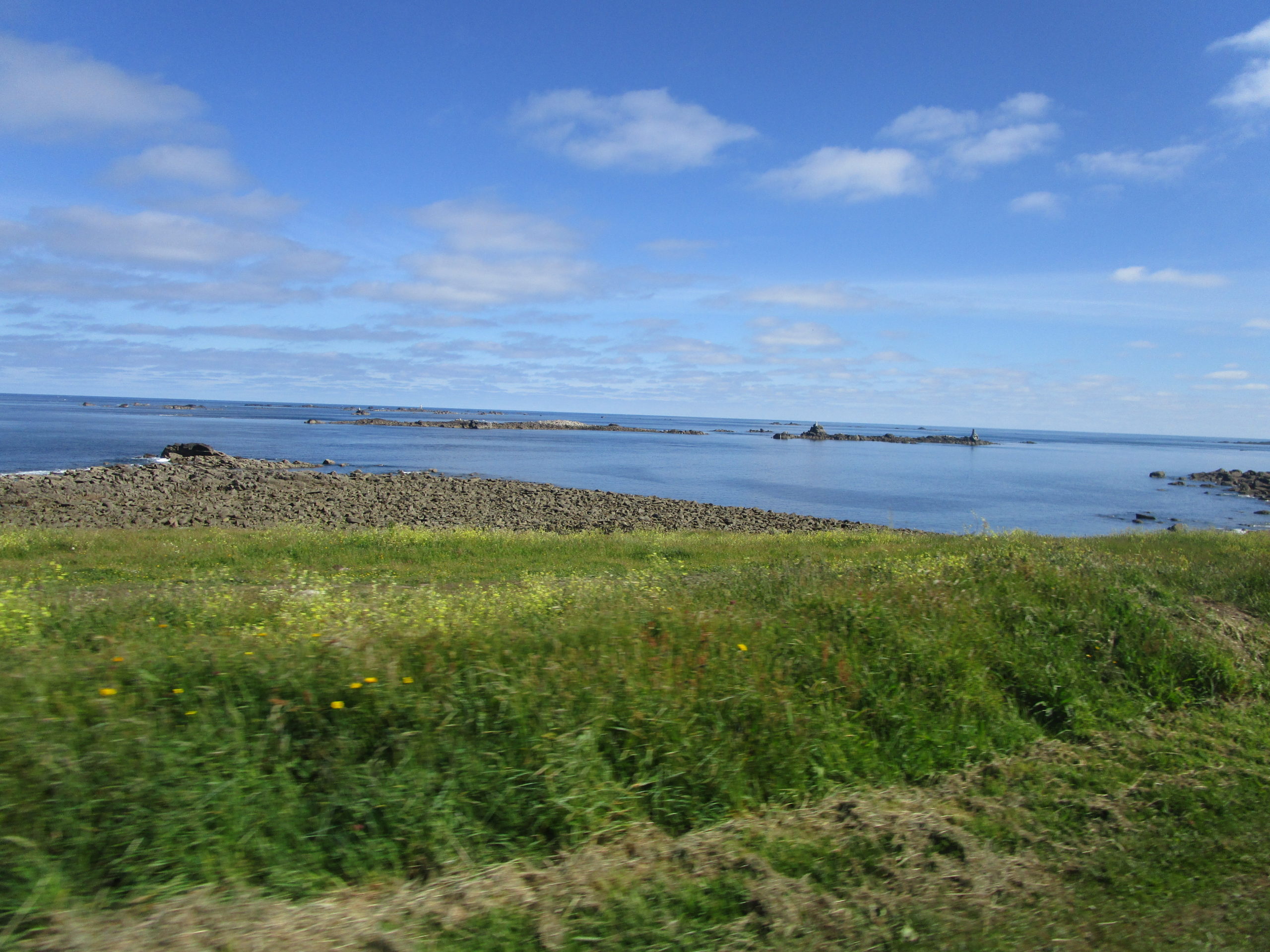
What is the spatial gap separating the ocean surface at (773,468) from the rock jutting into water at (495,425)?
1761 centimetres

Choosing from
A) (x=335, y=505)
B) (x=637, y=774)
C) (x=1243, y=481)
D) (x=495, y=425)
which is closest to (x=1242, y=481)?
(x=1243, y=481)

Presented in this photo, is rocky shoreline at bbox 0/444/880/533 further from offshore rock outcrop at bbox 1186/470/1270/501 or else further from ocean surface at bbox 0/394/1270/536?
offshore rock outcrop at bbox 1186/470/1270/501

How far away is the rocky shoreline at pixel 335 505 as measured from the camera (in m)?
25.5

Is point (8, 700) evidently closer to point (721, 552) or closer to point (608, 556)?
point (608, 556)

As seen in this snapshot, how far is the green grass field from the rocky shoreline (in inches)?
743

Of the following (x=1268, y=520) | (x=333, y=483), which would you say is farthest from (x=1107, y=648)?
(x=1268, y=520)

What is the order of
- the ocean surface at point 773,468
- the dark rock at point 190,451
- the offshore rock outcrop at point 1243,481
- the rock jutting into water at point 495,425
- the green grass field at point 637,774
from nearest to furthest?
the green grass field at point 637,774
the ocean surface at point 773,468
the dark rock at point 190,451
the offshore rock outcrop at point 1243,481
the rock jutting into water at point 495,425

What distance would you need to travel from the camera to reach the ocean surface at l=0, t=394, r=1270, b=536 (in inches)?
1601

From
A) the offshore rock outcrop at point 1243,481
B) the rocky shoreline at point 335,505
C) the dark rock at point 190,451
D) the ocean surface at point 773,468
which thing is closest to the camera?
the rocky shoreline at point 335,505

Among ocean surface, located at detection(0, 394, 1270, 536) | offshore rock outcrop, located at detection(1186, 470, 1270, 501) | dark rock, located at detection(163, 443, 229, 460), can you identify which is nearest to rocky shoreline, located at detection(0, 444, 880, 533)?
ocean surface, located at detection(0, 394, 1270, 536)

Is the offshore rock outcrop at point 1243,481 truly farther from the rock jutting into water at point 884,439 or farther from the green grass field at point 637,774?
the rock jutting into water at point 884,439

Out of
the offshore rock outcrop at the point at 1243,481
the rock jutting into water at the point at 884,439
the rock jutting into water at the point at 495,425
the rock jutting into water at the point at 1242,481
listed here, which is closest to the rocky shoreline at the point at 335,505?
the offshore rock outcrop at the point at 1243,481

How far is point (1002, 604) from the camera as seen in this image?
25.2 feet

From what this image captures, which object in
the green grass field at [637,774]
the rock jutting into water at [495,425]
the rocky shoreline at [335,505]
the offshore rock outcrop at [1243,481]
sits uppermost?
the rock jutting into water at [495,425]
